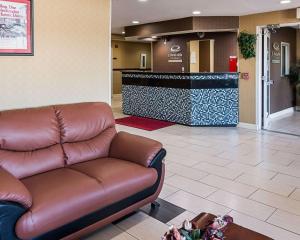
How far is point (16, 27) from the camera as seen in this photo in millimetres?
2812

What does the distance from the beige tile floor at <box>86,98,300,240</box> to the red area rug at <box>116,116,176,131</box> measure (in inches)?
33.2

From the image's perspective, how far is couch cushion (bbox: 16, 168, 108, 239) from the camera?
183cm

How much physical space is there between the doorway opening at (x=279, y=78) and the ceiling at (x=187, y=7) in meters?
0.66

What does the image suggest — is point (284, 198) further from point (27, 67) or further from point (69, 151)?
point (27, 67)

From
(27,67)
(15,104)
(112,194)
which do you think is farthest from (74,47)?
(112,194)

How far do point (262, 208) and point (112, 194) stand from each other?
1522mm

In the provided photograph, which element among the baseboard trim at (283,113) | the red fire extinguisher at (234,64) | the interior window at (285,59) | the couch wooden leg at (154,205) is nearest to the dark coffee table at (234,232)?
the couch wooden leg at (154,205)

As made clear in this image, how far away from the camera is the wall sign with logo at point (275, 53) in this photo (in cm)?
760

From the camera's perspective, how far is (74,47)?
3291 millimetres

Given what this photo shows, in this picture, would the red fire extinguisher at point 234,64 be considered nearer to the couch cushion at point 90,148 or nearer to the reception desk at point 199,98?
the reception desk at point 199,98

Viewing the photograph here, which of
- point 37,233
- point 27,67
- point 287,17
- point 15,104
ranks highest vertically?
point 287,17

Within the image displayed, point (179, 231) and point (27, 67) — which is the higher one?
point (27, 67)

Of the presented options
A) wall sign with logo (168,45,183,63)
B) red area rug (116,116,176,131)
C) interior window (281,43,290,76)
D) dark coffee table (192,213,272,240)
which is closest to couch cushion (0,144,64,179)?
dark coffee table (192,213,272,240)

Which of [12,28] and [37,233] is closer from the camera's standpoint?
[37,233]
